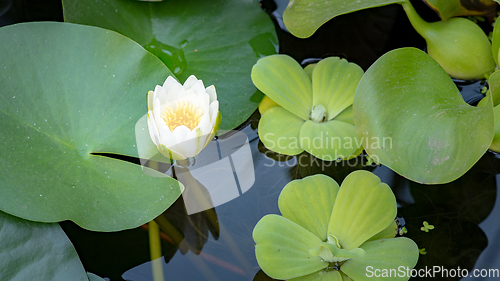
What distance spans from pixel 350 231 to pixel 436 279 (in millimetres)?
358

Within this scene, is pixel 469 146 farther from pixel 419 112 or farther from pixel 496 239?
pixel 496 239

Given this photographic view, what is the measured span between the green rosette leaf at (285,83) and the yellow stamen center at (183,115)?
0.27 m

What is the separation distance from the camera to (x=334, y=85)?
4.23ft

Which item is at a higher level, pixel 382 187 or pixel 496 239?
pixel 382 187

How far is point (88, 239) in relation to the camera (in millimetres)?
1144

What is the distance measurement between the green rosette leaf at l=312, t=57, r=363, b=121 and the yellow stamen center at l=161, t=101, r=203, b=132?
49 cm

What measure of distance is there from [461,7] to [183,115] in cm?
126

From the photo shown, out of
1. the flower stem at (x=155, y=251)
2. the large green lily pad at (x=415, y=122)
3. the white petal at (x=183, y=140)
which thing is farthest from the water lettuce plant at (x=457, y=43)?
the flower stem at (x=155, y=251)

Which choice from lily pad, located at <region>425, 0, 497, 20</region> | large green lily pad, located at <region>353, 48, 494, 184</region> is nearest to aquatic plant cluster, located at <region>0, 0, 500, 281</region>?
large green lily pad, located at <region>353, 48, 494, 184</region>

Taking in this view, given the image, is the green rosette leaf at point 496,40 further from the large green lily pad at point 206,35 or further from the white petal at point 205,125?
the white petal at point 205,125

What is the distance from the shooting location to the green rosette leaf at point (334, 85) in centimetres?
128

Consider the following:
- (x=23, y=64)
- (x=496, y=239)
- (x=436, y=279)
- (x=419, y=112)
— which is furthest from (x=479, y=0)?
(x=23, y=64)

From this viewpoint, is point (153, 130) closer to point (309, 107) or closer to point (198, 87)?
point (198, 87)

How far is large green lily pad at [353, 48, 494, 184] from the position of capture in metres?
0.99
